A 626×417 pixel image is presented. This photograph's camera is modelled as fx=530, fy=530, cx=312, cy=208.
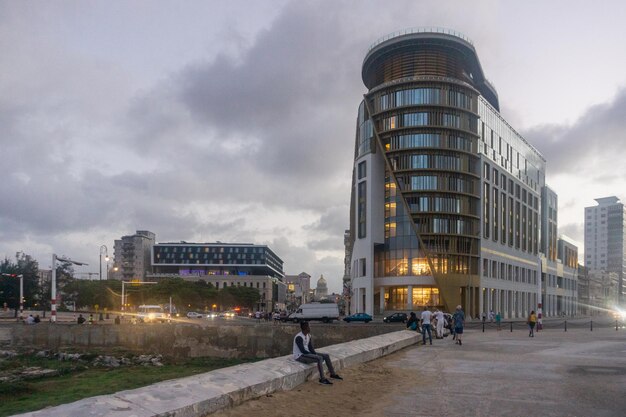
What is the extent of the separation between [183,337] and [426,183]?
53.7 metres

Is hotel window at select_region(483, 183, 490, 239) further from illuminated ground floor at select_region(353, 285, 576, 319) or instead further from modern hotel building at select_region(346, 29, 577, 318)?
illuminated ground floor at select_region(353, 285, 576, 319)

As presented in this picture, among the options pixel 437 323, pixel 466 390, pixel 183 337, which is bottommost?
pixel 183 337

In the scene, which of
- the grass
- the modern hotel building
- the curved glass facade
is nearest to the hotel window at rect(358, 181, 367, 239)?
the modern hotel building

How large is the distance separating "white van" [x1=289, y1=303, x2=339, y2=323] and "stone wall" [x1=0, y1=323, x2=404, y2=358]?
771 inches

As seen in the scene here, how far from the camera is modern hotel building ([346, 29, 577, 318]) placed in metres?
85.8

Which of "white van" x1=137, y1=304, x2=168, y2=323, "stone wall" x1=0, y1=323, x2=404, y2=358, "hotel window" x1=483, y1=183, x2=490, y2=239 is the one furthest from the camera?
"hotel window" x1=483, y1=183, x2=490, y2=239

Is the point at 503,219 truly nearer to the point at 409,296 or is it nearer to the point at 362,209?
the point at 409,296

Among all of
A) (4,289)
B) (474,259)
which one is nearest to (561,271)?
(474,259)

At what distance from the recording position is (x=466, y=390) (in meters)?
12.4

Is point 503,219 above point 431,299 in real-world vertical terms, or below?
above

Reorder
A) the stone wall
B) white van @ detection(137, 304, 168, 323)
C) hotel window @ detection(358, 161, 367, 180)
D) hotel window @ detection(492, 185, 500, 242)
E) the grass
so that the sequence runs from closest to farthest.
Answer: the grass, the stone wall, white van @ detection(137, 304, 168, 323), hotel window @ detection(358, 161, 367, 180), hotel window @ detection(492, 185, 500, 242)

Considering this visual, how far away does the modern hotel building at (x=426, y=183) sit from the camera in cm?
8575

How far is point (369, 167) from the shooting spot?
9006 cm

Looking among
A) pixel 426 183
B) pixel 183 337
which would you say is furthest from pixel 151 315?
pixel 426 183
